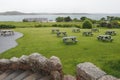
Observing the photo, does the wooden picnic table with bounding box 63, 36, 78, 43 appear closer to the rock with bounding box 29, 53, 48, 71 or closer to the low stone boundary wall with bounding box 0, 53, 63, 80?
the low stone boundary wall with bounding box 0, 53, 63, 80

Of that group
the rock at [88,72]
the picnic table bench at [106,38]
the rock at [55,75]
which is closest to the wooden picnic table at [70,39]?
the picnic table bench at [106,38]

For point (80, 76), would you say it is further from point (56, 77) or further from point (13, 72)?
point (13, 72)

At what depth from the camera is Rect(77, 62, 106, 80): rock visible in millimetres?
5475

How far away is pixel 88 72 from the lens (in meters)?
5.70

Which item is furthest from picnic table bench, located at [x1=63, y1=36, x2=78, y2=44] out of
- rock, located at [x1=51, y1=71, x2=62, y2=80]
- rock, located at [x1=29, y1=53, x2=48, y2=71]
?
rock, located at [x1=51, y1=71, x2=62, y2=80]

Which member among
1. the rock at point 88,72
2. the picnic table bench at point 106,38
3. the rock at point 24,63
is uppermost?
the rock at point 88,72

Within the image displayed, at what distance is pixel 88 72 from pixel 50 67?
8.10 ft

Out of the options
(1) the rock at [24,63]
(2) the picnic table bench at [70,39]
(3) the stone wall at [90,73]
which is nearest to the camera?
(3) the stone wall at [90,73]

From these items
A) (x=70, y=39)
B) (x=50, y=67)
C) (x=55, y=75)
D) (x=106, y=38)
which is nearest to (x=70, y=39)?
(x=70, y=39)

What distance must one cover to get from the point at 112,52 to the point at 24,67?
7.31 meters

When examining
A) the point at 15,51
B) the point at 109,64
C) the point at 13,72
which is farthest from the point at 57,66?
the point at 15,51

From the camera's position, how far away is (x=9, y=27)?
3894 centimetres

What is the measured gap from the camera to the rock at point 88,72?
5475mm

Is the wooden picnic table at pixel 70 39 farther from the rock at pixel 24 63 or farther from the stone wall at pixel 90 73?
the stone wall at pixel 90 73
